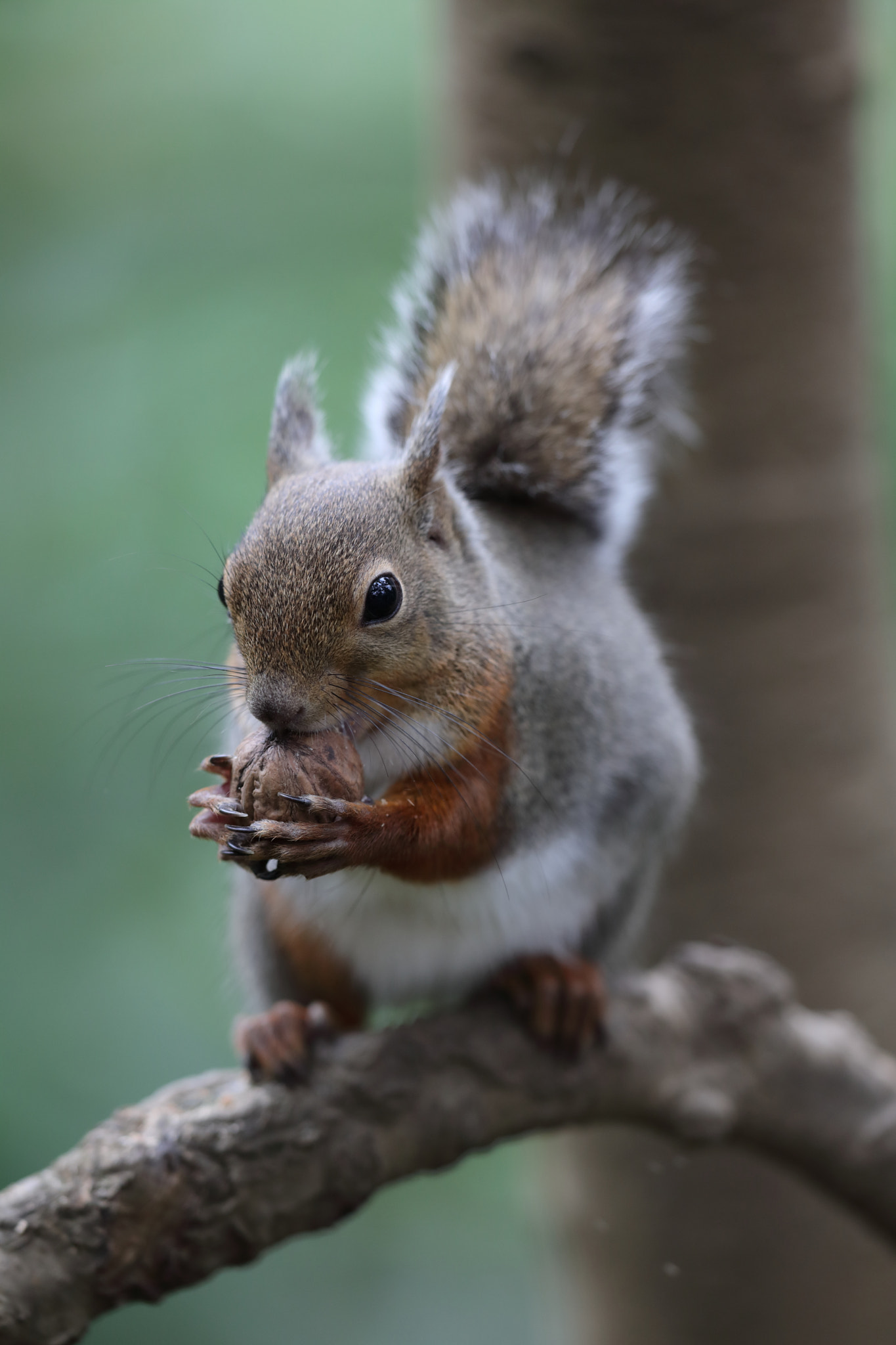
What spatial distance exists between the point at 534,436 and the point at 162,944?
5.06ft

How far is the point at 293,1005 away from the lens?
1608 millimetres

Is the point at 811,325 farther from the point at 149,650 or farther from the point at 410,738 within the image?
the point at 149,650

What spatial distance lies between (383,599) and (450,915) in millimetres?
536

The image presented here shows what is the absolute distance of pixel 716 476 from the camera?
2.07 metres

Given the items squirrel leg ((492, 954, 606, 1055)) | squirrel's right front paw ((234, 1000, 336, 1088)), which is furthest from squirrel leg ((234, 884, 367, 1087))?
squirrel leg ((492, 954, 606, 1055))

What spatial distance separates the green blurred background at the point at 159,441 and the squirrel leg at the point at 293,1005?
13.3 inches

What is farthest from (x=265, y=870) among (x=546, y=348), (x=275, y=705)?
(x=546, y=348)

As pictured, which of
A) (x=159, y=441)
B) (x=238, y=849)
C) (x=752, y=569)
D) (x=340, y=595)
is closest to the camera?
(x=238, y=849)

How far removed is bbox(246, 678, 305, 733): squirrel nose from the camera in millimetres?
1128

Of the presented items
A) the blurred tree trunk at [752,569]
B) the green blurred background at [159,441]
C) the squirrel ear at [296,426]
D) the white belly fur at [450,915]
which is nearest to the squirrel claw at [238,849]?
the white belly fur at [450,915]

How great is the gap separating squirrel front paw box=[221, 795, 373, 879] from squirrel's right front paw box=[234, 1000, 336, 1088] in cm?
46

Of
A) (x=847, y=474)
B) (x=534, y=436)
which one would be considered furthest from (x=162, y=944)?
(x=847, y=474)

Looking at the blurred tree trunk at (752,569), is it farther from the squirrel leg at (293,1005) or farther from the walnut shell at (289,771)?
the walnut shell at (289,771)

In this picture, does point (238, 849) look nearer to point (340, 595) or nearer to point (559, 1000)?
point (340, 595)
